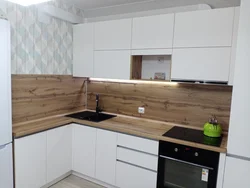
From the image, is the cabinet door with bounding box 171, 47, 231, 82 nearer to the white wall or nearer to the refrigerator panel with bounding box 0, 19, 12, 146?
the white wall

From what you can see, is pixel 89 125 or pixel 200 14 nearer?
pixel 200 14

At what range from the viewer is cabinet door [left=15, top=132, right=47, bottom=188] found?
2.15m

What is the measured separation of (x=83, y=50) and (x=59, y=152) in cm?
156

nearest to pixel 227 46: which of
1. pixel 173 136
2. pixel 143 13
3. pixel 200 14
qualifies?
pixel 200 14

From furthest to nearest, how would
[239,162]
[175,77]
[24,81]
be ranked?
[24,81] → [175,77] → [239,162]

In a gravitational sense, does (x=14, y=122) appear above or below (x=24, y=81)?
below

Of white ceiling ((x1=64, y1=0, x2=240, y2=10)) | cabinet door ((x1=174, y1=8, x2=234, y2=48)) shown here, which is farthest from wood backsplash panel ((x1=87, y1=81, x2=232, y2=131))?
white ceiling ((x1=64, y1=0, x2=240, y2=10))

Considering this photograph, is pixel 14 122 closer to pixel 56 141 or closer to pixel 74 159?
pixel 56 141

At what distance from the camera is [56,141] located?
258 cm

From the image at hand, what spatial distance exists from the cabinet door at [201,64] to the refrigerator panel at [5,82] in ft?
5.88

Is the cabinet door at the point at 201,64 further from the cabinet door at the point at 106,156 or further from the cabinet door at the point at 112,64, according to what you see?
the cabinet door at the point at 106,156

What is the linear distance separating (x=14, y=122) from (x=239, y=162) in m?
2.58

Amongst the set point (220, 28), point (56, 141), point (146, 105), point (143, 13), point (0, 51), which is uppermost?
point (143, 13)

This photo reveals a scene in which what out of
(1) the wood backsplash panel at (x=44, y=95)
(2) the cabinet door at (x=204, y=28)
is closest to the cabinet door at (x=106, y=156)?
(1) the wood backsplash panel at (x=44, y=95)
